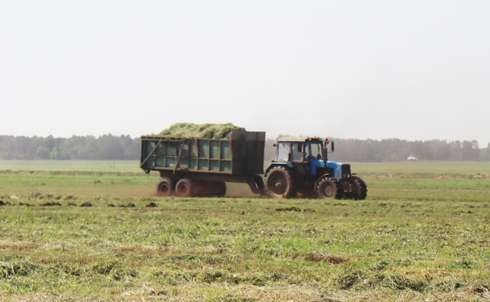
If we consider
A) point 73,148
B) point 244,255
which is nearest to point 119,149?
point 73,148

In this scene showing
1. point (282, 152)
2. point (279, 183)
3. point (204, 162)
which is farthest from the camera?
point (204, 162)

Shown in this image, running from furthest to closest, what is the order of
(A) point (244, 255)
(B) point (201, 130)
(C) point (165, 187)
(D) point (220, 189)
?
(D) point (220, 189) < (C) point (165, 187) < (B) point (201, 130) < (A) point (244, 255)

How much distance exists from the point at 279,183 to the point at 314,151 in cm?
197

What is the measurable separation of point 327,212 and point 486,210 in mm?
5569

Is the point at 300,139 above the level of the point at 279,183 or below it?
above

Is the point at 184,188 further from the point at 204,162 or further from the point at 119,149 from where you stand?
the point at 119,149

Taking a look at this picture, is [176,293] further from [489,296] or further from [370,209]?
[370,209]

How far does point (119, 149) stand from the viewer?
14112 cm

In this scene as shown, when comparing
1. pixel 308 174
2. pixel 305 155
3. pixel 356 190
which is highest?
pixel 305 155

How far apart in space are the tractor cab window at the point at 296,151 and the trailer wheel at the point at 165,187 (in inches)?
243

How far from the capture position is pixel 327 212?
19750 millimetres

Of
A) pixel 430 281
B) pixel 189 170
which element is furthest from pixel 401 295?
pixel 189 170

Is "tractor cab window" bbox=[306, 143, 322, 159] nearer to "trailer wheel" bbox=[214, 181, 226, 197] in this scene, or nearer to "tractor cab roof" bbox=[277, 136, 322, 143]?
"tractor cab roof" bbox=[277, 136, 322, 143]

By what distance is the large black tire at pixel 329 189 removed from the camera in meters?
24.6
